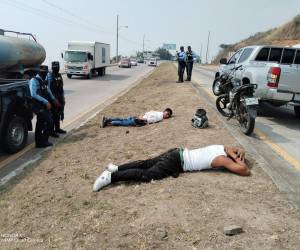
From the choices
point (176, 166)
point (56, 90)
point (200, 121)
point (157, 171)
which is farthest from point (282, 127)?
point (157, 171)

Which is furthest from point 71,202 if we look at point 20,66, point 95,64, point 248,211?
point 95,64

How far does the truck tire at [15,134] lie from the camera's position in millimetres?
8547

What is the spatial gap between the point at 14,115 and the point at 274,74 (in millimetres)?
6013

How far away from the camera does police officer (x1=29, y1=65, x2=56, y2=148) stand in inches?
359

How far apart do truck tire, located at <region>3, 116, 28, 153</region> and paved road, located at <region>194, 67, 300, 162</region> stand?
511 centimetres

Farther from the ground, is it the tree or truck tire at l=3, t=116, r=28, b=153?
truck tire at l=3, t=116, r=28, b=153

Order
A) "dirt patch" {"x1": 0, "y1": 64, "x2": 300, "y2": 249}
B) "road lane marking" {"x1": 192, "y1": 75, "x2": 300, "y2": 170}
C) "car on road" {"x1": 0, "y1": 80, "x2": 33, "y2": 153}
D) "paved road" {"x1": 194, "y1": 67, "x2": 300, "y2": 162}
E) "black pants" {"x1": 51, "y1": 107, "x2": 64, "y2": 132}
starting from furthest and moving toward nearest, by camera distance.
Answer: "black pants" {"x1": 51, "y1": 107, "x2": 64, "y2": 132}
"paved road" {"x1": 194, "y1": 67, "x2": 300, "y2": 162}
"car on road" {"x1": 0, "y1": 80, "x2": 33, "y2": 153}
"road lane marking" {"x1": 192, "y1": 75, "x2": 300, "y2": 170}
"dirt patch" {"x1": 0, "y1": 64, "x2": 300, "y2": 249}

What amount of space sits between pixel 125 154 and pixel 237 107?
328 centimetres

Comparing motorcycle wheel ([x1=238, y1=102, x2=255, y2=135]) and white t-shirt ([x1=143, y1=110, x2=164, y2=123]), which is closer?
motorcycle wheel ([x1=238, y1=102, x2=255, y2=135])

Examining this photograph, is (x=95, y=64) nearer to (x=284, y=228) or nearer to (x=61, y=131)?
(x=61, y=131)

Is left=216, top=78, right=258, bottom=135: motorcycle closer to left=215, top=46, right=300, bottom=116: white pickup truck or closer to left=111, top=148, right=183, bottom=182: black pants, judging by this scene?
left=215, top=46, right=300, bottom=116: white pickup truck

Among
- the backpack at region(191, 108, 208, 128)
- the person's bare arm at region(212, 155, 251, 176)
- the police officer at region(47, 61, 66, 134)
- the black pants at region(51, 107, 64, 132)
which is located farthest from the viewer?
the black pants at region(51, 107, 64, 132)

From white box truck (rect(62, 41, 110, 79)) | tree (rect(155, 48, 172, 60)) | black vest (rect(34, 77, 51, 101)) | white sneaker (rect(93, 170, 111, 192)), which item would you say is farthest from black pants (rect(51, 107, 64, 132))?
tree (rect(155, 48, 172, 60))

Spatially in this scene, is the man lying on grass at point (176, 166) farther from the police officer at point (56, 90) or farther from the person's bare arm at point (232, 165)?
the police officer at point (56, 90)
